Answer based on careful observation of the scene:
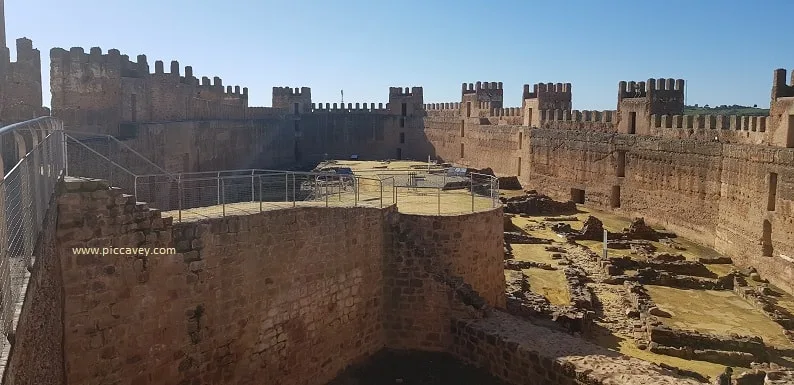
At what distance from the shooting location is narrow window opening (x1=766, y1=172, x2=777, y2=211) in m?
20.2

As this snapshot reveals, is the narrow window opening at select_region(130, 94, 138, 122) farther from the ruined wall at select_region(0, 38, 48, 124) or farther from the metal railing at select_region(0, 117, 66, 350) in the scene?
the metal railing at select_region(0, 117, 66, 350)

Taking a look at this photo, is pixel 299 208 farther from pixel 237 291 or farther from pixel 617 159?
pixel 617 159

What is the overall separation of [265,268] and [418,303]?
139 inches

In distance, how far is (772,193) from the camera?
20.2 metres

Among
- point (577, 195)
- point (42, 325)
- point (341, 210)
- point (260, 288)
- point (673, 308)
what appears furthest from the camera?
point (577, 195)

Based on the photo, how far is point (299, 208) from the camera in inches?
422

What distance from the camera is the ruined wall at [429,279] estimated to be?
1252cm

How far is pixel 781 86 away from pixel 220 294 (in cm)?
1931

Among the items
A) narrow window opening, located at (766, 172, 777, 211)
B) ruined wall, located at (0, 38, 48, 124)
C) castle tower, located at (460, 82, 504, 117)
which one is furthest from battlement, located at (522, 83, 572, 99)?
ruined wall, located at (0, 38, 48, 124)

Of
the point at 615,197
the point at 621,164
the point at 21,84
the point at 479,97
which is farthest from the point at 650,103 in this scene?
the point at 21,84

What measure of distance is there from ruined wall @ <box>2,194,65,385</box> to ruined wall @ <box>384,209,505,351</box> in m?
6.34

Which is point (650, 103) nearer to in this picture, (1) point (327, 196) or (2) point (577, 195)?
(2) point (577, 195)

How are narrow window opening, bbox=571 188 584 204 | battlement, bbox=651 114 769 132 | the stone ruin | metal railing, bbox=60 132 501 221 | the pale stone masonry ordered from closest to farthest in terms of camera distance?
the pale stone masonry < metal railing, bbox=60 132 501 221 < battlement, bbox=651 114 769 132 < the stone ruin < narrow window opening, bbox=571 188 584 204

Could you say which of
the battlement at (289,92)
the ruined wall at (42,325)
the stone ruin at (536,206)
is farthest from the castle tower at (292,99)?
the ruined wall at (42,325)
